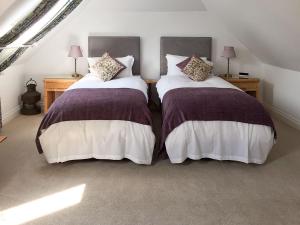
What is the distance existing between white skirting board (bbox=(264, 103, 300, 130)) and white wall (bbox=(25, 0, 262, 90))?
3.77 ft

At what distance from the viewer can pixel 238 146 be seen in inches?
122

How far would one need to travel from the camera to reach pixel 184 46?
523 cm

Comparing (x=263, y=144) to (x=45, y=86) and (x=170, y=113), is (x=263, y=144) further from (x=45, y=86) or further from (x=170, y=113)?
(x=45, y=86)

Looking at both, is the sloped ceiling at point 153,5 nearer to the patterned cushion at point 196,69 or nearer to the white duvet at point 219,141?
the patterned cushion at point 196,69

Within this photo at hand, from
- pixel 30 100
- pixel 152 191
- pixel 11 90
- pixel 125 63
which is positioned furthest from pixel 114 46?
pixel 152 191

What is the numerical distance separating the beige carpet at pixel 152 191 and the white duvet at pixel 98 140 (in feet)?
0.36

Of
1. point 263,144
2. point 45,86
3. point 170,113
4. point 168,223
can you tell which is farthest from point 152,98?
point 168,223

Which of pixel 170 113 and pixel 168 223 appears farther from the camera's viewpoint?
pixel 170 113

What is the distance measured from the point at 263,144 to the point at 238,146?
0.25 meters

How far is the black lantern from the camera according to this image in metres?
5.01

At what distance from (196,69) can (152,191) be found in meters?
2.49

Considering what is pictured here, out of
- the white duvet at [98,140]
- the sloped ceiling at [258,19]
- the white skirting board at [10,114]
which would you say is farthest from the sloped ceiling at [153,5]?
the white duvet at [98,140]

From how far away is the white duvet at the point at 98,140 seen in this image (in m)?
3.06

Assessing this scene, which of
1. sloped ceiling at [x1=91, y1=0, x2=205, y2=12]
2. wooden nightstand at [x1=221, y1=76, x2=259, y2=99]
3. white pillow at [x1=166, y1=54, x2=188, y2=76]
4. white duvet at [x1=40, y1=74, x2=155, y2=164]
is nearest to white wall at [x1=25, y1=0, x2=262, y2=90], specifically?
sloped ceiling at [x1=91, y1=0, x2=205, y2=12]
